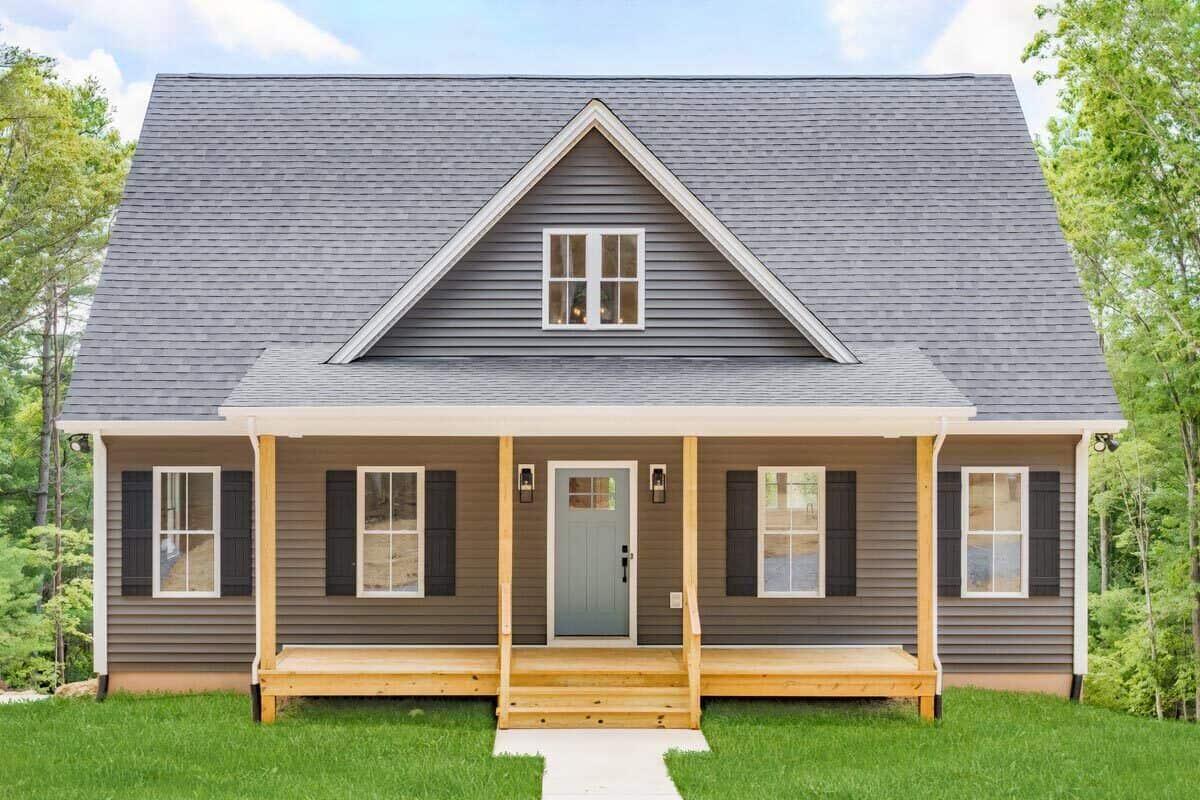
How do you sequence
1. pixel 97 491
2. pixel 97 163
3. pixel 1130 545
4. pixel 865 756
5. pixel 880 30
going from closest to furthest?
pixel 865 756 < pixel 97 491 < pixel 1130 545 < pixel 97 163 < pixel 880 30

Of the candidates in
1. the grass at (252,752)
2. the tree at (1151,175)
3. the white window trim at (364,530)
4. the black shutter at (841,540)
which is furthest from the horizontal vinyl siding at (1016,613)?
the white window trim at (364,530)

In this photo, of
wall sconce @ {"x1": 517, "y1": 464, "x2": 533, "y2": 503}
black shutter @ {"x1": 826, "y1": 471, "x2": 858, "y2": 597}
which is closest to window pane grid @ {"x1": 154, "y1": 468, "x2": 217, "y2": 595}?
wall sconce @ {"x1": 517, "y1": 464, "x2": 533, "y2": 503}

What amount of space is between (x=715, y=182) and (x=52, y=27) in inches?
1688

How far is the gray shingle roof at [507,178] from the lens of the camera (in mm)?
12586

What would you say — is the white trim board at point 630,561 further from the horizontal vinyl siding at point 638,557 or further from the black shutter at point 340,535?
the black shutter at point 340,535

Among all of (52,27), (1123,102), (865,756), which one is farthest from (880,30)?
(865,756)

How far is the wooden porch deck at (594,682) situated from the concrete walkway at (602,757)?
195mm

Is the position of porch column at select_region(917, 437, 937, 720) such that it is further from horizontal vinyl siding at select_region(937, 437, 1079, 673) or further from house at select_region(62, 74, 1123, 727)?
horizontal vinyl siding at select_region(937, 437, 1079, 673)

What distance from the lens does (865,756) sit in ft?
30.3

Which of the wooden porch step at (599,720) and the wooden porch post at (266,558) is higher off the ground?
Answer: the wooden porch post at (266,558)

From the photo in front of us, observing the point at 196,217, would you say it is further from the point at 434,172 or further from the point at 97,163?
the point at 97,163

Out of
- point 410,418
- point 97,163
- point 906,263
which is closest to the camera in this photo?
point 410,418

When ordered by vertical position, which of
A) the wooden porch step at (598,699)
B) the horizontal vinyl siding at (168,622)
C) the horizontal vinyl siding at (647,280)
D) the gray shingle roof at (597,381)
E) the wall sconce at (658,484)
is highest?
the horizontal vinyl siding at (647,280)

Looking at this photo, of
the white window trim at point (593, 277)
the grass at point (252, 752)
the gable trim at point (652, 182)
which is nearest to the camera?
the grass at point (252, 752)
